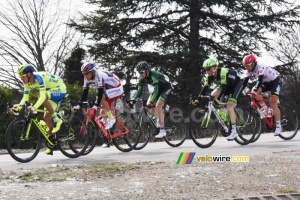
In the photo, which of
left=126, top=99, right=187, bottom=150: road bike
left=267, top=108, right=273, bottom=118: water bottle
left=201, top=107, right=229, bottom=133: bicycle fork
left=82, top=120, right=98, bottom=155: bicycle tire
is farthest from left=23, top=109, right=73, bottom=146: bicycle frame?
left=267, top=108, right=273, bottom=118: water bottle

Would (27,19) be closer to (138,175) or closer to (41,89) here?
(41,89)

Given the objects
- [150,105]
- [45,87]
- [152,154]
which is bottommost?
[152,154]

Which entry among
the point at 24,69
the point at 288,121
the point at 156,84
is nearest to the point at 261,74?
the point at 288,121

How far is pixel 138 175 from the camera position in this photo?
780 centimetres

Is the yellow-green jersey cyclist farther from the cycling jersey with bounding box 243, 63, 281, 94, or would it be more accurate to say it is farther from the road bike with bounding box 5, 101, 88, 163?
the cycling jersey with bounding box 243, 63, 281, 94

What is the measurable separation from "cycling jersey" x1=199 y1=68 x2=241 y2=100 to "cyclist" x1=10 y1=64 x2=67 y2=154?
10.3ft

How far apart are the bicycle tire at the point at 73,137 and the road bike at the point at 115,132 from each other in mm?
156

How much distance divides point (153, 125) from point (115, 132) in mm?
1156

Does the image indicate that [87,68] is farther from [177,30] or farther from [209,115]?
[177,30]

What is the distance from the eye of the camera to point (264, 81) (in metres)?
12.4

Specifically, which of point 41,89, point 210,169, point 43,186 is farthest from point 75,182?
point 41,89

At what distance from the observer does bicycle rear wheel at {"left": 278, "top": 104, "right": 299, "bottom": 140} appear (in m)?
13.0

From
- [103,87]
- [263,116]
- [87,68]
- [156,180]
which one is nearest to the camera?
[156,180]

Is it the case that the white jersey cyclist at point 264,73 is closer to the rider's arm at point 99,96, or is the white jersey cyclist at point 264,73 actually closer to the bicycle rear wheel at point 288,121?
the bicycle rear wheel at point 288,121
